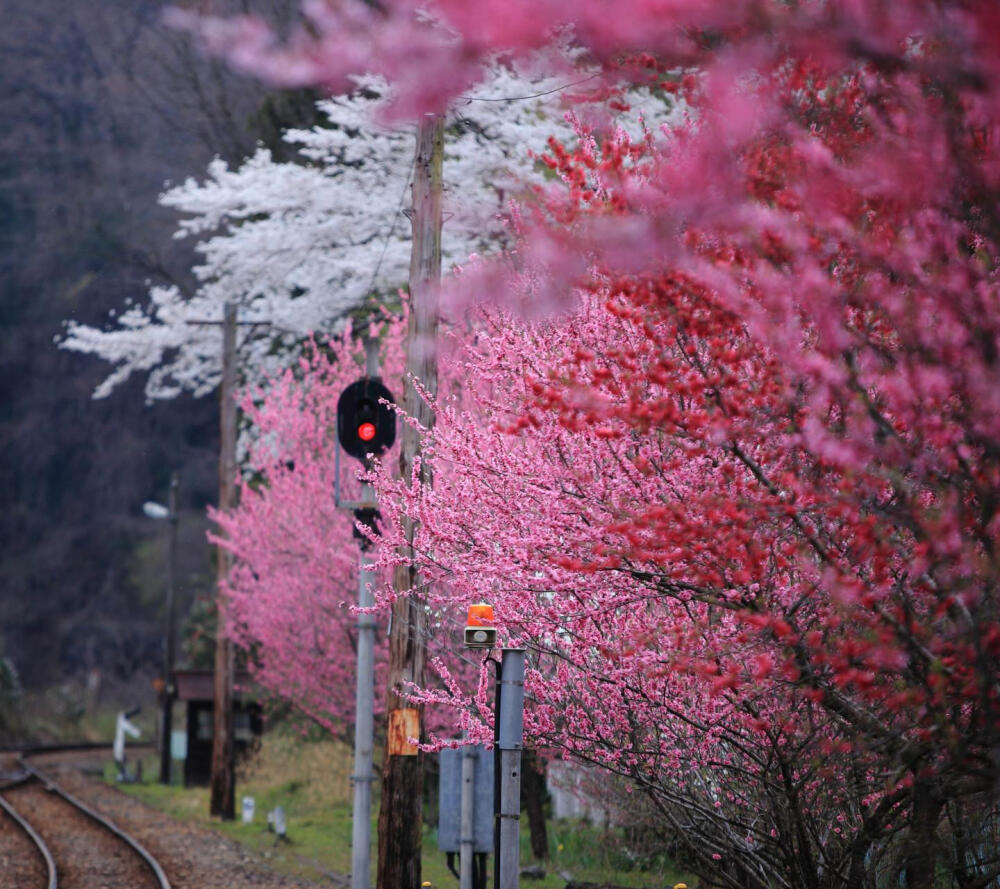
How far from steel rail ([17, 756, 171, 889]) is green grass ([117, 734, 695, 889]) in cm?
154

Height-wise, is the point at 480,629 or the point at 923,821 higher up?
the point at 480,629

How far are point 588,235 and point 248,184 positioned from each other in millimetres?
19152

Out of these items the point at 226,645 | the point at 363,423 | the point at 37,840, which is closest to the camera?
the point at 363,423

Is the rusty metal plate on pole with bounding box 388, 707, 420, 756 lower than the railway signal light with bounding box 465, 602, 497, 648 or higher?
lower

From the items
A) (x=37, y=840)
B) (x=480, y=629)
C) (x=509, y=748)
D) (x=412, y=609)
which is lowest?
(x=37, y=840)

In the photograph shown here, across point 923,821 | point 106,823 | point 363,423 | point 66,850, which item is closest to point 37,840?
point 66,850

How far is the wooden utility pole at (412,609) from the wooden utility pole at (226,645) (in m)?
12.1

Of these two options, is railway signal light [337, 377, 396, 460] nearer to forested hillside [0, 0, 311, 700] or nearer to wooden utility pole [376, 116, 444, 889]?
wooden utility pole [376, 116, 444, 889]

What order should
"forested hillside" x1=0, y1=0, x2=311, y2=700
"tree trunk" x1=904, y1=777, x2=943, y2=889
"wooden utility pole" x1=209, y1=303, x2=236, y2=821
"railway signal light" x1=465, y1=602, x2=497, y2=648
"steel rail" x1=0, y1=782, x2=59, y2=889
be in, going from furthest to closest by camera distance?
"forested hillside" x1=0, y1=0, x2=311, y2=700 → "wooden utility pole" x1=209, y1=303, x2=236, y2=821 → "steel rail" x1=0, y1=782, x2=59, y2=889 → "railway signal light" x1=465, y1=602, x2=497, y2=648 → "tree trunk" x1=904, y1=777, x2=943, y2=889

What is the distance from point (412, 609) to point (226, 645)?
13.2 m

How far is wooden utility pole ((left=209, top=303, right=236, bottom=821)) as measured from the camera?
24.5 m

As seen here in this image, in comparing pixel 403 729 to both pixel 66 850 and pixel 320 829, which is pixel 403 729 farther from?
pixel 320 829

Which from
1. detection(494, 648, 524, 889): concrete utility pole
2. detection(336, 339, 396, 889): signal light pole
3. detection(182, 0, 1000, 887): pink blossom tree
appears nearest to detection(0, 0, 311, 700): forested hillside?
detection(336, 339, 396, 889): signal light pole

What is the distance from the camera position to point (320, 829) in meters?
23.0
